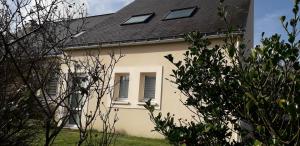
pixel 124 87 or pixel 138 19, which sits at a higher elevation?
pixel 138 19

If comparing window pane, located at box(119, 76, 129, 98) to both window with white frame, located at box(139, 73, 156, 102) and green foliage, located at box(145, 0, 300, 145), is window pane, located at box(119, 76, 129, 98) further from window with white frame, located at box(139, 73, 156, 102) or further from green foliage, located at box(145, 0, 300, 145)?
green foliage, located at box(145, 0, 300, 145)

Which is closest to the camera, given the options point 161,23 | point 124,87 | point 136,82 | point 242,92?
point 242,92

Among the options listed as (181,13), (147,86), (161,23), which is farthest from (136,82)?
(181,13)

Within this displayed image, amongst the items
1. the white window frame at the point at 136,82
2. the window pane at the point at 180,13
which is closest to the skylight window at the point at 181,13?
the window pane at the point at 180,13

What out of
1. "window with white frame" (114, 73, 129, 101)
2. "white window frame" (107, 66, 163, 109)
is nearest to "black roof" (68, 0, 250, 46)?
"white window frame" (107, 66, 163, 109)

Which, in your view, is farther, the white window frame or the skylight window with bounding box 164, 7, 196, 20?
the skylight window with bounding box 164, 7, 196, 20

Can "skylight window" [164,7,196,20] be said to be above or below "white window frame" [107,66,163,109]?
above

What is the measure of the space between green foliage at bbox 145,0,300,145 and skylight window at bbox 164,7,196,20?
1130 centimetres

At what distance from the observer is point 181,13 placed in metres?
15.2

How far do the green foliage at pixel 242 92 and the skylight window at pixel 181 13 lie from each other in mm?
11299

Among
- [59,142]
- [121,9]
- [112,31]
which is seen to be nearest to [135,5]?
[121,9]

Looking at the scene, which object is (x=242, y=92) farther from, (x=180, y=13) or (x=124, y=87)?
(x=180, y=13)

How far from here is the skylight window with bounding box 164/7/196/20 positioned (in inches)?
584

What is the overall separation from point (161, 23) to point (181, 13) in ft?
3.58
